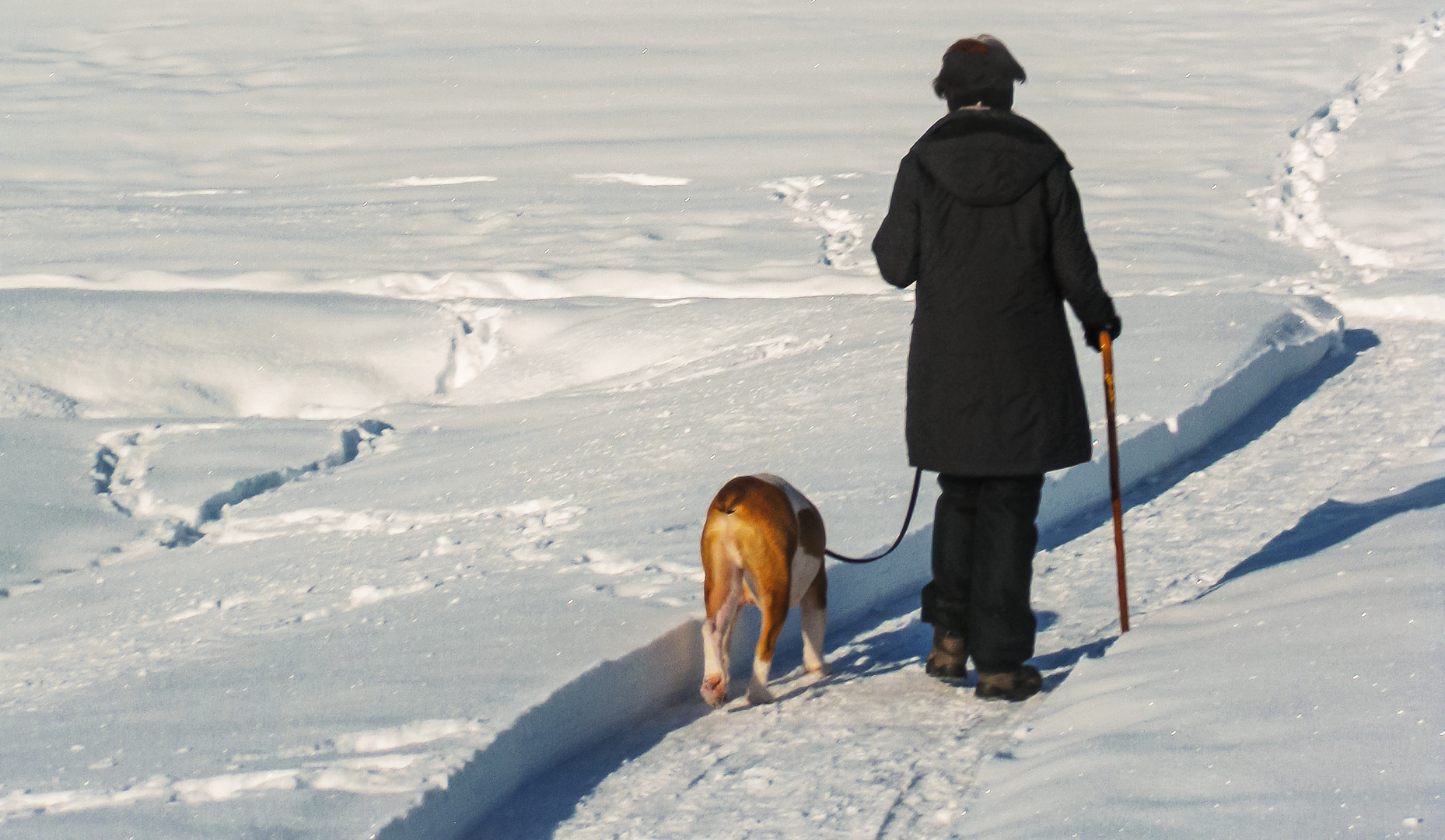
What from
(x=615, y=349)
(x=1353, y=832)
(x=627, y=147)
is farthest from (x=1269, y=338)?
(x=627, y=147)

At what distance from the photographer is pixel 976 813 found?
2.18 m

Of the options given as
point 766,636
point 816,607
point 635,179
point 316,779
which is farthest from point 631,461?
point 635,179

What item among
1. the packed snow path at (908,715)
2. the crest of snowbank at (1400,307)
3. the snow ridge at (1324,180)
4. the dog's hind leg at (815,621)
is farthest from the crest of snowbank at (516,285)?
the dog's hind leg at (815,621)

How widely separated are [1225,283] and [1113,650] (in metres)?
4.40

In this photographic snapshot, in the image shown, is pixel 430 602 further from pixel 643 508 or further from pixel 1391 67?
pixel 1391 67

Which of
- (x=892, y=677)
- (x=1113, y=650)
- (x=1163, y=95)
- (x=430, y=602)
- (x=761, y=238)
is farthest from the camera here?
(x=1163, y=95)

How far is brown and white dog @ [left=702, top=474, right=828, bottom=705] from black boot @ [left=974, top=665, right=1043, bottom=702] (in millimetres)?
441

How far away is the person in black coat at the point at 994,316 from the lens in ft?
8.63

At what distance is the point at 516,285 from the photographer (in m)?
A: 7.11

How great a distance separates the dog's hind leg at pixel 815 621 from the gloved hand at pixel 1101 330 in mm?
784

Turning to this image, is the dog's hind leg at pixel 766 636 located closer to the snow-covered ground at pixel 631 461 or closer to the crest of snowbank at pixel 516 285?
the snow-covered ground at pixel 631 461

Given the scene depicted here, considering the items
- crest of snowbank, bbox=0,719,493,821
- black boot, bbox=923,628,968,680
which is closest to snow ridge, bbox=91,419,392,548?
crest of snowbank, bbox=0,719,493,821

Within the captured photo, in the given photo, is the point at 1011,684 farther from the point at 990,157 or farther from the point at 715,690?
the point at 990,157

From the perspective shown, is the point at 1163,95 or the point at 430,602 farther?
the point at 1163,95
